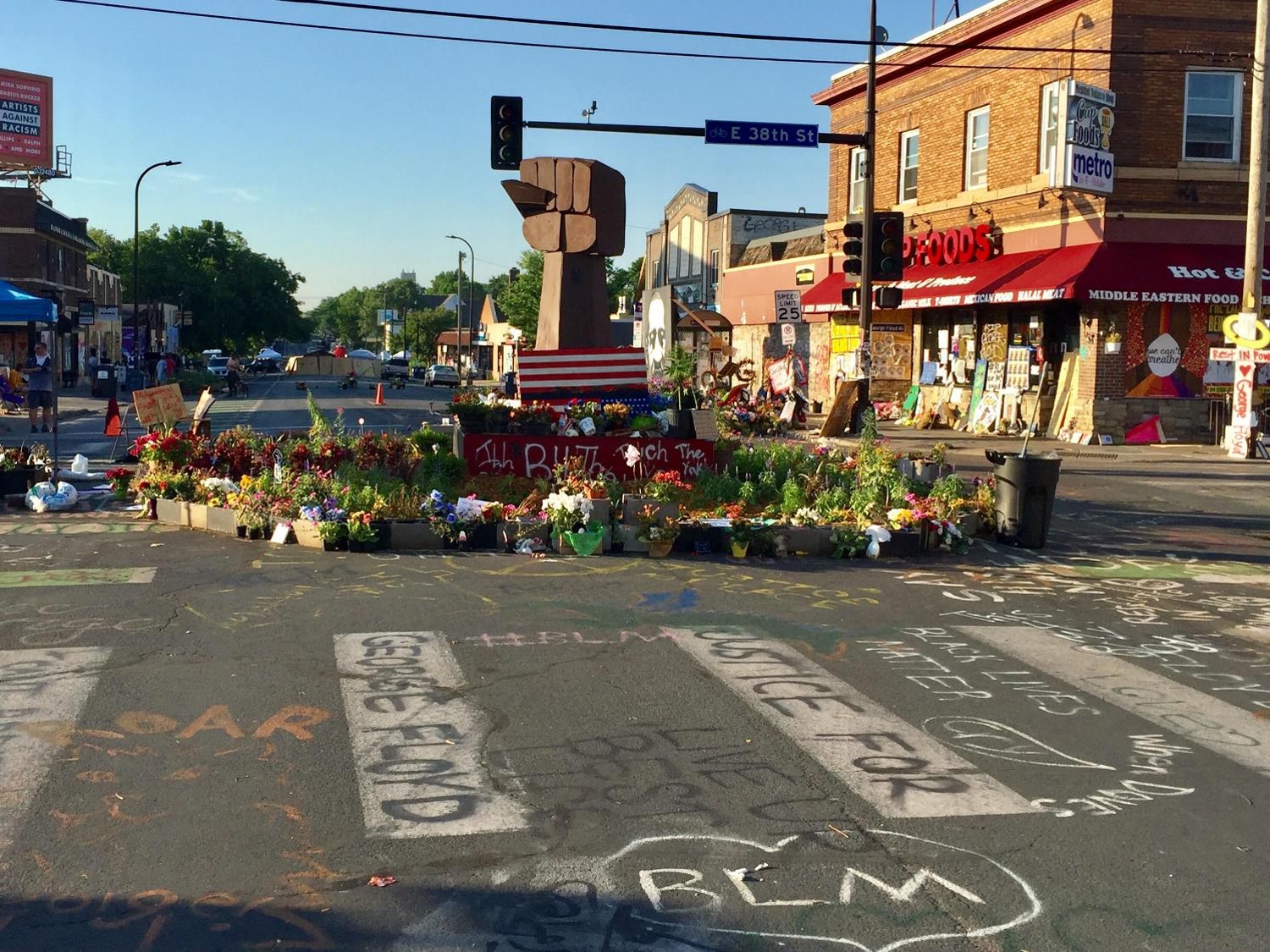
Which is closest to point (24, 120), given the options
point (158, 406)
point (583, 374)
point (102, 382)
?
point (102, 382)

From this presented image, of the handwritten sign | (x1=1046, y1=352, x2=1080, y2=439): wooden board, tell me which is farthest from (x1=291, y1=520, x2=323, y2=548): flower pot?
(x1=1046, y1=352, x2=1080, y2=439): wooden board

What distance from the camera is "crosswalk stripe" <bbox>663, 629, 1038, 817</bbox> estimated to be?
17.9 ft

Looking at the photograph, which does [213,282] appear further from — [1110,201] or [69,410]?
[1110,201]

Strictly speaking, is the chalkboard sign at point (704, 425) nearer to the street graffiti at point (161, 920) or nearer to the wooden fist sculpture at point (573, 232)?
the wooden fist sculpture at point (573, 232)

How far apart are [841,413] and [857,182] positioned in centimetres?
1009

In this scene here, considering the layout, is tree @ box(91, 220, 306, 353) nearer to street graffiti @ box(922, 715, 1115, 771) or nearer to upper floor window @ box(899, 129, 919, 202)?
upper floor window @ box(899, 129, 919, 202)

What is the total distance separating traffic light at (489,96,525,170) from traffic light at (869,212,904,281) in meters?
7.09

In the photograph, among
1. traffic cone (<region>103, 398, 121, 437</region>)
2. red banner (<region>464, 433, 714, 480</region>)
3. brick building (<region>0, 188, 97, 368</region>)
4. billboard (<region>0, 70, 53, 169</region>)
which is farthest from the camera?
billboard (<region>0, 70, 53, 169</region>)

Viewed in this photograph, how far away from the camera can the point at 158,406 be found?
15.5 m

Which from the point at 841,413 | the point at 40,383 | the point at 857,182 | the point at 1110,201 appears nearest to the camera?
the point at 40,383

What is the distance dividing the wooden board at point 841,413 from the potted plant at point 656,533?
593 inches

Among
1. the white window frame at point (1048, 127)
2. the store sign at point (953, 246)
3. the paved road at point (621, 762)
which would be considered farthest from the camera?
the store sign at point (953, 246)

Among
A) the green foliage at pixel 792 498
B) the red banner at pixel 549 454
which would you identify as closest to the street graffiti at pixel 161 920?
the green foliage at pixel 792 498

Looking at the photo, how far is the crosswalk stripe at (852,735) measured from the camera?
17.9 feet
